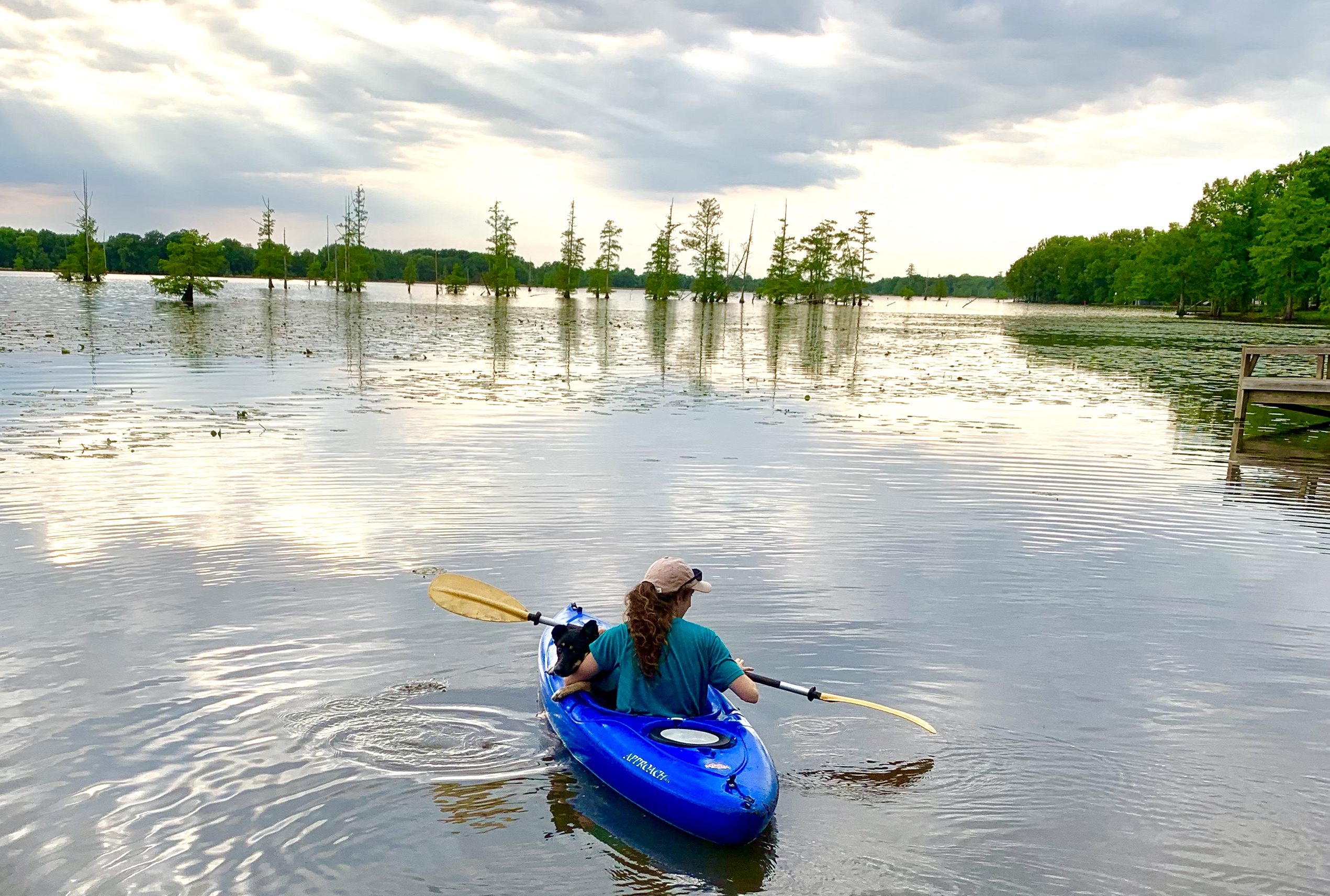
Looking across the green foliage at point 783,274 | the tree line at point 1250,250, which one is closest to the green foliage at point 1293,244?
the tree line at point 1250,250

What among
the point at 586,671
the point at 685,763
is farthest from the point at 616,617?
the point at 685,763

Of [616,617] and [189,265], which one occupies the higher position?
[189,265]

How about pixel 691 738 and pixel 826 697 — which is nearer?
pixel 691 738

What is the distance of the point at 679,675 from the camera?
615 cm

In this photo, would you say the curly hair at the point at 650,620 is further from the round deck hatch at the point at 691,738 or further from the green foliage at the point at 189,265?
the green foliage at the point at 189,265

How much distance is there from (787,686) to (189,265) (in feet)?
207

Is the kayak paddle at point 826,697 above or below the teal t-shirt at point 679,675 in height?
below

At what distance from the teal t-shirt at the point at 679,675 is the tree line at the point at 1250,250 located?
75.3 metres

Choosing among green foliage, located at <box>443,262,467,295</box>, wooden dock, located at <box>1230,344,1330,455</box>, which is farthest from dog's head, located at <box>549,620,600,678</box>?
green foliage, located at <box>443,262,467,295</box>

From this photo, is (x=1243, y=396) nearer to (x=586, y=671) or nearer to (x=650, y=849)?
(x=586, y=671)

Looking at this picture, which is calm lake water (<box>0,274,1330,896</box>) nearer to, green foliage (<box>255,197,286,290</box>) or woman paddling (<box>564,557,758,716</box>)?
woman paddling (<box>564,557,758,716</box>)

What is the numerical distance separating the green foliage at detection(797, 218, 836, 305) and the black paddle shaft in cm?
11737

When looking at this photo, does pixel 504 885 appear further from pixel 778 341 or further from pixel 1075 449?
pixel 778 341

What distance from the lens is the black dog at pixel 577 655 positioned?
6.58 m
